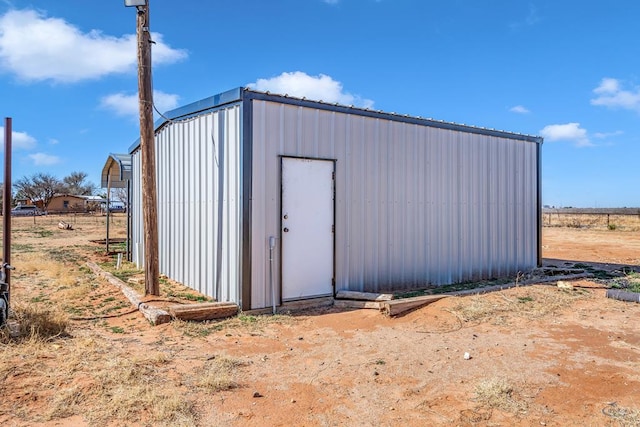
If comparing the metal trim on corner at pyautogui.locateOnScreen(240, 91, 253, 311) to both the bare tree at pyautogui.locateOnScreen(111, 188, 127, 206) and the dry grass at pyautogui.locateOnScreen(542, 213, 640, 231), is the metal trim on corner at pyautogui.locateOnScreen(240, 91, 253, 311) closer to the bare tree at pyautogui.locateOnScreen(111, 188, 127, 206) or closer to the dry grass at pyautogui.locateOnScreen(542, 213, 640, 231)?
the dry grass at pyautogui.locateOnScreen(542, 213, 640, 231)

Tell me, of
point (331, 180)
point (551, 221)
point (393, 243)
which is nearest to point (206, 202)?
point (331, 180)

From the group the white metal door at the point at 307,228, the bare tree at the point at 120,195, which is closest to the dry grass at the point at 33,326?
the white metal door at the point at 307,228

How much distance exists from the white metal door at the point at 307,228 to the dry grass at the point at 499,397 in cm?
357

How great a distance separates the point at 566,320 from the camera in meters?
6.39

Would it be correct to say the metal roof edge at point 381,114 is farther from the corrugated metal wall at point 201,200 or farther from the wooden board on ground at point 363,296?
the wooden board on ground at point 363,296

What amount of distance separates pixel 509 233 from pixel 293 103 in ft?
20.3

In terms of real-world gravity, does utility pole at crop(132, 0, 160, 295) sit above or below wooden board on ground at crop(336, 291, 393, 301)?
above

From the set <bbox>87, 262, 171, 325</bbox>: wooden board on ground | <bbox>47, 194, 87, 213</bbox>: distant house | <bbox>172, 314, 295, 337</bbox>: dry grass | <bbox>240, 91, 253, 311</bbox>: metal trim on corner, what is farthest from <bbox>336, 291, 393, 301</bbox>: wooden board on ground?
<bbox>47, 194, 87, 213</bbox>: distant house

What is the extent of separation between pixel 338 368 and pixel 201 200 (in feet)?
14.4

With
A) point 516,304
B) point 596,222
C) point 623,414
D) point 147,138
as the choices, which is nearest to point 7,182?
point 147,138

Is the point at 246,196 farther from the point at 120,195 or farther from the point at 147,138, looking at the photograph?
the point at 120,195

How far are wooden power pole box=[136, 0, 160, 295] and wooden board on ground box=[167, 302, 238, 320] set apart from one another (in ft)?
4.27

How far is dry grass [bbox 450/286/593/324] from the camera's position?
6.50m

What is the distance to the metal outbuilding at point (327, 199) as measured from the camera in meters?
6.73
